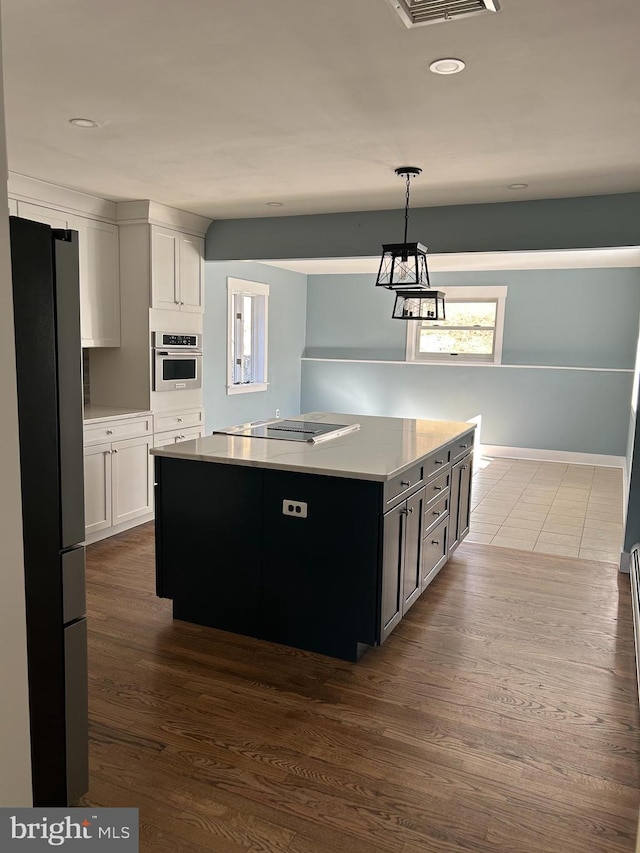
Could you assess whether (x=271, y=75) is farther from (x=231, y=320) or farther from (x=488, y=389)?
(x=488, y=389)

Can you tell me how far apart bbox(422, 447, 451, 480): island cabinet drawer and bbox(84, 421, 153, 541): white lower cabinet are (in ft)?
6.49

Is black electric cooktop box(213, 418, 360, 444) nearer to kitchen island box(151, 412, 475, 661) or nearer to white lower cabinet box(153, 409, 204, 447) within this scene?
kitchen island box(151, 412, 475, 661)

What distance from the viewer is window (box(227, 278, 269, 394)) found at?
678 centimetres

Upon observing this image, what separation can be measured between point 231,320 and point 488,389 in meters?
3.57

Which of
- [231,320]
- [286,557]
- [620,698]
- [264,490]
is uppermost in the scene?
[231,320]

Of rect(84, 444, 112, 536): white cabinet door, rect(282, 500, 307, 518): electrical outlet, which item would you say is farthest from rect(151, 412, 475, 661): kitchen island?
rect(84, 444, 112, 536): white cabinet door

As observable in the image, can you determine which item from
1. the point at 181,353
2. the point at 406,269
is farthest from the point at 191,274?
the point at 406,269

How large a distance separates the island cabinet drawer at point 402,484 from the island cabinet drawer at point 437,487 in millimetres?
156

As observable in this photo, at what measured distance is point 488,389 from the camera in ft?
27.2

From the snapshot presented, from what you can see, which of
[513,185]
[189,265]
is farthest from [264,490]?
[189,265]

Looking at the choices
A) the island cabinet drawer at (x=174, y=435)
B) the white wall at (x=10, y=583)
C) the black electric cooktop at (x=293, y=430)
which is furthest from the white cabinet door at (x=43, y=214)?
the white wall at (x=10, y=583)

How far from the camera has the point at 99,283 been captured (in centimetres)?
478

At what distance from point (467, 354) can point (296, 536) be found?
601cm

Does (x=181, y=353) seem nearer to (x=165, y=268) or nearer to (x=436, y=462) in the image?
(x=165, y=268)
